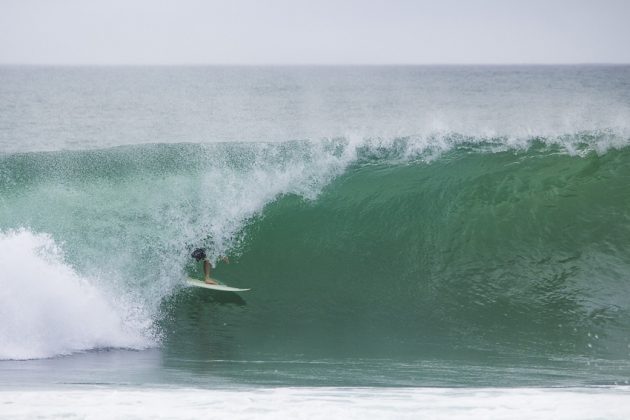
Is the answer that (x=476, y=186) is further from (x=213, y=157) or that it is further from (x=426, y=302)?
(x=213, y=157)

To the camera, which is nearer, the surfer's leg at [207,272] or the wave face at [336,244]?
the wave face at [336,244]

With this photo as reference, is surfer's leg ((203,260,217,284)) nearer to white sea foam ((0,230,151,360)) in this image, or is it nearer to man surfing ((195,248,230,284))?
man surfing ((195,248,230,284))

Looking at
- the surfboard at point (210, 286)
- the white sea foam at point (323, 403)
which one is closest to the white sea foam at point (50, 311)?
the surfboard at point (210, 286)

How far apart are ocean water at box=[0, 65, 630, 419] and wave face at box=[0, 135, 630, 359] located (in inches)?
1.3

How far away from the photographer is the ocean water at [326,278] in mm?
6328

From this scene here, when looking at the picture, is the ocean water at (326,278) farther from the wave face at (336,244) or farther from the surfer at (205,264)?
the surfer at (205,264)

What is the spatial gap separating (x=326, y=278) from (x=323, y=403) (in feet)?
14.9

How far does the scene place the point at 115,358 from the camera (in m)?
7.63

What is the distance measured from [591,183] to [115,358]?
8233 millimetres

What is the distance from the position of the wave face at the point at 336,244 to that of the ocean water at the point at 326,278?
33 mm

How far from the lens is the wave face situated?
844cm

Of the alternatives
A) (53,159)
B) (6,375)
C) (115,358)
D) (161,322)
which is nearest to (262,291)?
(161,322)

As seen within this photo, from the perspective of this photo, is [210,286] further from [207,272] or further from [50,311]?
[50,311]

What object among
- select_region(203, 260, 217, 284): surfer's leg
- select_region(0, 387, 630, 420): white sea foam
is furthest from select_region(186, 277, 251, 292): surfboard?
select_region(0, 387, 630, 420): white sea foam
